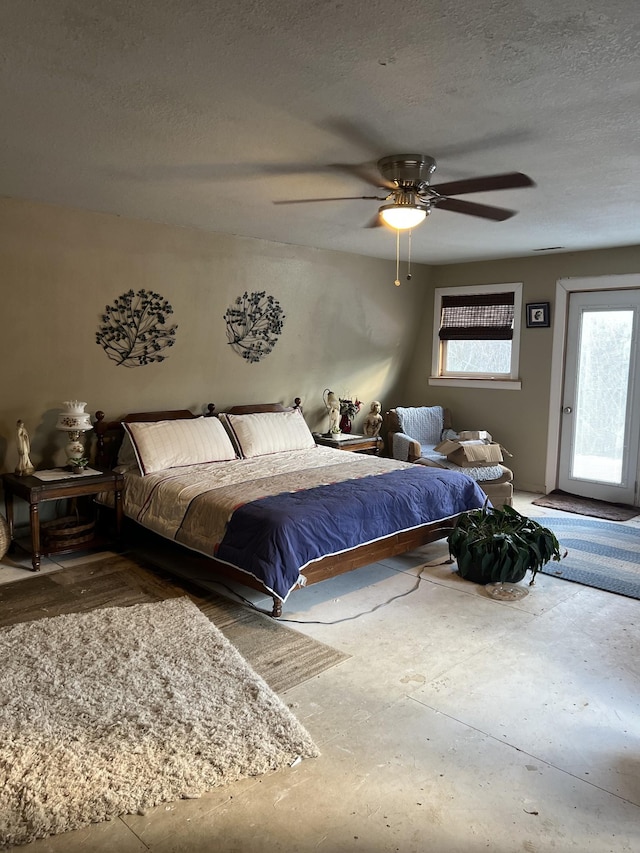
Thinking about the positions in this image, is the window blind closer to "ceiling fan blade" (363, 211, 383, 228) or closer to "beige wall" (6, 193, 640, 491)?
"beige wall" (6, 193, 640, 491)

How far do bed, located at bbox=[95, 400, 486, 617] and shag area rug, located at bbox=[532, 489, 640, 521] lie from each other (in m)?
1.60

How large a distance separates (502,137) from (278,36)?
124cm

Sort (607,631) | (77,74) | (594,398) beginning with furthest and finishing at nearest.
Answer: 1. (594,398)
2. (607,631)
3. (77,74)

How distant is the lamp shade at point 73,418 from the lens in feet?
14.1

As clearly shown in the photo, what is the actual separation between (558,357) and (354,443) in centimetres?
216

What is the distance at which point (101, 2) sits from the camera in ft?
5.61

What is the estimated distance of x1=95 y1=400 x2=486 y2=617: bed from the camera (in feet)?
11.1

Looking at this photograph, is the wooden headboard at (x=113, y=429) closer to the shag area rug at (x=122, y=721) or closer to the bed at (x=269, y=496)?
the bed at (x=269, y=496)

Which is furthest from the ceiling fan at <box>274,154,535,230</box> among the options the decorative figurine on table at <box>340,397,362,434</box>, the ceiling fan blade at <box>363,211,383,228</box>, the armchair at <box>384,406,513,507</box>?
the decorative figurine on table at <box>340,397,362,434</box>

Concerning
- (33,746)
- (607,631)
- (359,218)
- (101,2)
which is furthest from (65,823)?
(359,218)

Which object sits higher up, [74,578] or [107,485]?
[107,485]

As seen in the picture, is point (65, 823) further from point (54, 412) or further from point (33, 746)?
point (54, 412)

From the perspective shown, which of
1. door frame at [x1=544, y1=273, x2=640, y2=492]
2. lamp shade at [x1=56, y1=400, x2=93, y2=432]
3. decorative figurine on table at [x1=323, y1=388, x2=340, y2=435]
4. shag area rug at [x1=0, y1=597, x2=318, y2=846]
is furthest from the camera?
decorative figurine on table at [x1=323, y1=388, x2=340, y2=435]

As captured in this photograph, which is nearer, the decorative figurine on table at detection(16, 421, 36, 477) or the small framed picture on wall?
the decorative figurine on table at detection(16, 421, 36, 477)
